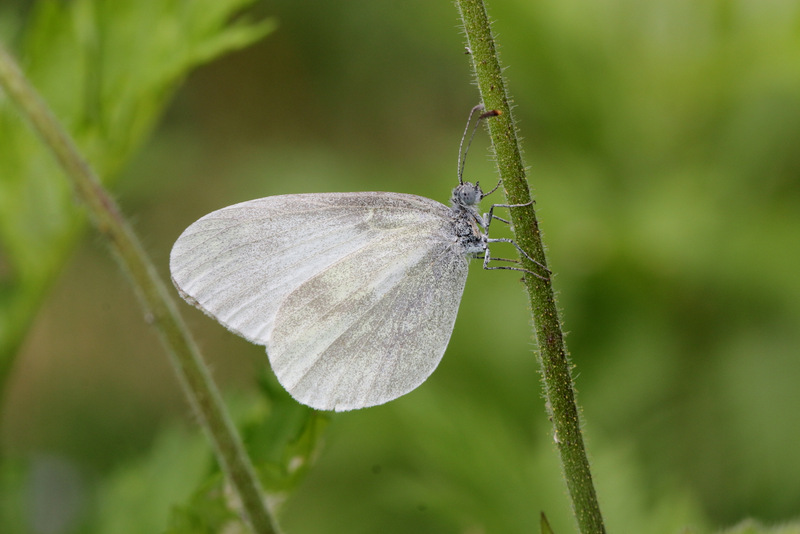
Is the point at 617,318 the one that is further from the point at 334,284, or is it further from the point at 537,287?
the point at 537,287

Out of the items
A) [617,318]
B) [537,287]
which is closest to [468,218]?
[537,287]

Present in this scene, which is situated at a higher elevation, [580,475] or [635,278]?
[580,475]

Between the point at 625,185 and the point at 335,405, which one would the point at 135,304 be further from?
the point at 335,405

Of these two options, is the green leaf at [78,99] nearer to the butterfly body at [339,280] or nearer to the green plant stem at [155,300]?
the butterfly body at [339,280]

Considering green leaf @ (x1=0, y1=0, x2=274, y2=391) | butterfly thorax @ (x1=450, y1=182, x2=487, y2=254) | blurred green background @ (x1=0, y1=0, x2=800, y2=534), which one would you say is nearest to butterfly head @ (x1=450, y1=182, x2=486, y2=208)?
butterfly thorax @ (x1=450, y1=182, x2=487, y2=254)

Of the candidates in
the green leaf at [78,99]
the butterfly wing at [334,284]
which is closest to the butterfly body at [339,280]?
the butterfly wing at [334,284]

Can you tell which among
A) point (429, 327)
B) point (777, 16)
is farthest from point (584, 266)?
point (429, 327)
